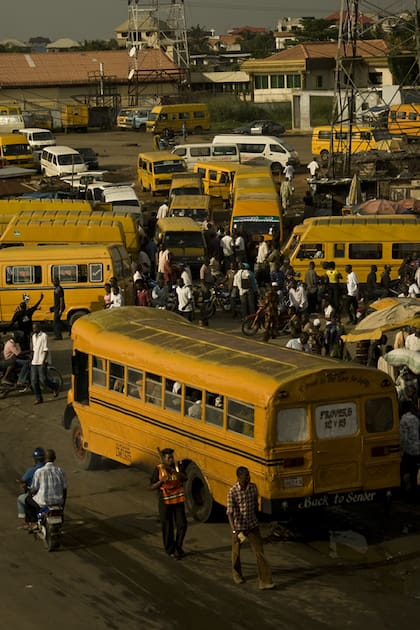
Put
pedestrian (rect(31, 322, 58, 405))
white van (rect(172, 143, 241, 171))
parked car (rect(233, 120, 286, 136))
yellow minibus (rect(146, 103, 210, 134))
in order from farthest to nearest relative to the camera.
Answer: yellow minibus (rect(146, 103, 210, 134)) < parked car (rect(233, 120, 286, 136)) < white van (rect(172, 143, 241, 171)) < pedestrian (rect(31, 322, 58, 405))

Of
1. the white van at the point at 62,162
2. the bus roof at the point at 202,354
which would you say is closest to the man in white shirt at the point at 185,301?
the bus roof at the point at 202,354

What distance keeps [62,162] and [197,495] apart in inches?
1379

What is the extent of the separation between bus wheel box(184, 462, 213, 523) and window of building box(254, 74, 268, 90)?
7421cm

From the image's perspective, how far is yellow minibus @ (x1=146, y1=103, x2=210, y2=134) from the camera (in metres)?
65.2

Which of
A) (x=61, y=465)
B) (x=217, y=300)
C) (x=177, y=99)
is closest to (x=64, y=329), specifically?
(x=217, y=300)

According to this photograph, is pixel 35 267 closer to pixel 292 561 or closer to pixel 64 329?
pixel 64 329

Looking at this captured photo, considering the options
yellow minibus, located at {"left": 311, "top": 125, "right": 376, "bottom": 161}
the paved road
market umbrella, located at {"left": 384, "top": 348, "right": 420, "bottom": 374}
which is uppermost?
yellow minibus, located at {"left": 311, "top": 125, "right": 376, "bottom": 161}

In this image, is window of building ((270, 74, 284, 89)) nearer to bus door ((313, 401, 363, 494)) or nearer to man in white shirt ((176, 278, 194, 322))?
man in white shirt ((176, 278, 194, 322))

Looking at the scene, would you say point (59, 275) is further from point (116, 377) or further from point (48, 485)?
point (48, 485)

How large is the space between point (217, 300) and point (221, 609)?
1637cm

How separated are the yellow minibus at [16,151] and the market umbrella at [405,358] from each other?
3634 centimetres

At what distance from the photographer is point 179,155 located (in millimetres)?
48156

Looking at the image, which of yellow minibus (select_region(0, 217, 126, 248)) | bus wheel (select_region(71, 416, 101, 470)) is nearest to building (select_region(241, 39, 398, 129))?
yellow minibus (select_region(0, 217, 126, 248))

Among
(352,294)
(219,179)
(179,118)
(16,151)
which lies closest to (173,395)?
(352,294)
